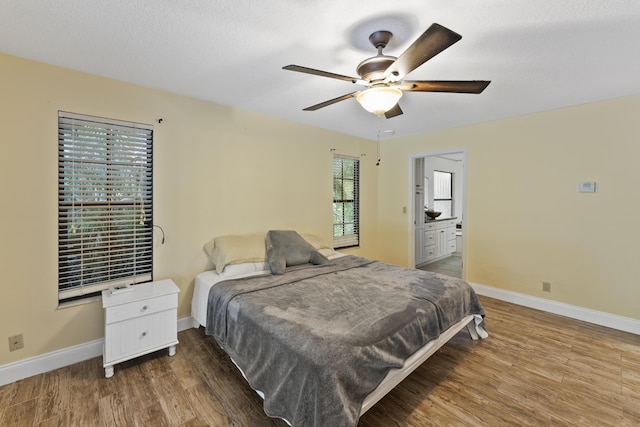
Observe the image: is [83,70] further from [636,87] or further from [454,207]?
[454,207]

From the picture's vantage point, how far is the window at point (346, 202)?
4.59 m

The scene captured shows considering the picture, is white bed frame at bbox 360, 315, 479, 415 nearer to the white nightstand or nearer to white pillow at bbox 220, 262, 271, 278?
white pillow at bbox 220, 262, 271, 278

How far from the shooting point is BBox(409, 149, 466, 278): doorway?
5.12m

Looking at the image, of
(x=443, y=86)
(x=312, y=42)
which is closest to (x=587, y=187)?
(x=443, y=86)

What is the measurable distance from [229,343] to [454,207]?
6.78m

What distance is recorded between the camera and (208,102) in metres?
3.08

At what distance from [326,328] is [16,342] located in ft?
8.06

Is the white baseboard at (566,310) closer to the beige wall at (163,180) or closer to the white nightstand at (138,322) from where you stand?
the beige wall at (163,180)

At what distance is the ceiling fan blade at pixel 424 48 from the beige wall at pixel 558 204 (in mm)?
2802

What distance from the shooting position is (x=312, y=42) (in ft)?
6.21

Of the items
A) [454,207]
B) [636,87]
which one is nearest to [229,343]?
[636,87]

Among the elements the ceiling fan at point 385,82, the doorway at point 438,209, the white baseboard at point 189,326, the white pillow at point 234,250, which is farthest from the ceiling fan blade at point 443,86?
the white baseboard at point 189,326

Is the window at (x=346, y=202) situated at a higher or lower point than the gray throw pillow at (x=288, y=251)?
higher

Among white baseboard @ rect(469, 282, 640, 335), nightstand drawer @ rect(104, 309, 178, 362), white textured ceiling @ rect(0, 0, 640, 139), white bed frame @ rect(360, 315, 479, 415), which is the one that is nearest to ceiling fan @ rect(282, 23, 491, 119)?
white textured ceiling @ rect(0, 0, 640, 139)
